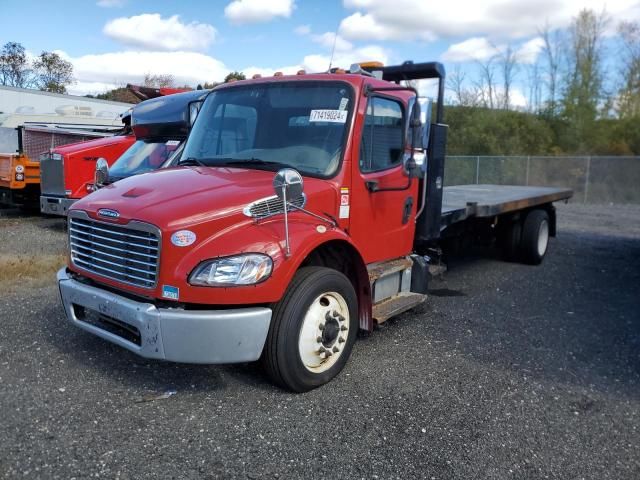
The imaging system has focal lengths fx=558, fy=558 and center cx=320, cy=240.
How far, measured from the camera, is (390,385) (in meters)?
4.27

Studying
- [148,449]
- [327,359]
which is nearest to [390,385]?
[327,359]

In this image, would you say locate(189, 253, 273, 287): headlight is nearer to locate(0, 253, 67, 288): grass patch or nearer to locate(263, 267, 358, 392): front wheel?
locate(263, 267, 358, 392): front wheel

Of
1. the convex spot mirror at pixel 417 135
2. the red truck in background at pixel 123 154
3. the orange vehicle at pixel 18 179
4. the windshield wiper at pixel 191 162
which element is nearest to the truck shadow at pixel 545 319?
the convex spot mirror at pixel 417 135

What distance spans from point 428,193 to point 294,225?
2383mm

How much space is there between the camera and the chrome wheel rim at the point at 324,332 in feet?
13.1

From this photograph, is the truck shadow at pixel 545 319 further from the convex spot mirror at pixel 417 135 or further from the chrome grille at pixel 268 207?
the chrome grille at pixel 268 207

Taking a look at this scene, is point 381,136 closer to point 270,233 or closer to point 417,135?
point 417,135

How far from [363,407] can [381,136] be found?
229 cm

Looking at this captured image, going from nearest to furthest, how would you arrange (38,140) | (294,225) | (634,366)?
(294,225) → (634,366) → (38,140)

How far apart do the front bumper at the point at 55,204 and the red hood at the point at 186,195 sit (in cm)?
700

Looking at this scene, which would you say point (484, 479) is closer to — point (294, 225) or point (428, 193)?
point (294, 225)

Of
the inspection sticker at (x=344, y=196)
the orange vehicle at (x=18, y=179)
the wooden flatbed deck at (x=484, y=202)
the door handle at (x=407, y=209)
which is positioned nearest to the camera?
the inspection sticker at (x=344, y=196)

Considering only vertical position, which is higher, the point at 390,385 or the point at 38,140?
the point at 38,140

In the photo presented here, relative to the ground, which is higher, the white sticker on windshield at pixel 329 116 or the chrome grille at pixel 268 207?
the white sticker on windshield at pixel 329 116
